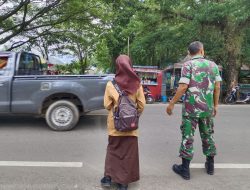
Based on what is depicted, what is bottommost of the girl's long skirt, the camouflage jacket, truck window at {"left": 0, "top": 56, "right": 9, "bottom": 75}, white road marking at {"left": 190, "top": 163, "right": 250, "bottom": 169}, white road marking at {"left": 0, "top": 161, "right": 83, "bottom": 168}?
white road marking at {"left": 0, "top": 161, "right": 83, "bottom": 168}

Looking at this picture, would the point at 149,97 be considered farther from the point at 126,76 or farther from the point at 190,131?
the point at 126,76

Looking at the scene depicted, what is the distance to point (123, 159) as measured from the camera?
433 cm

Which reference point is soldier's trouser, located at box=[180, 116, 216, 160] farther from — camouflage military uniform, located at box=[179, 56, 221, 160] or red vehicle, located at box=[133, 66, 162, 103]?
red vehicle, located at box=[133, 66, 162, 103]

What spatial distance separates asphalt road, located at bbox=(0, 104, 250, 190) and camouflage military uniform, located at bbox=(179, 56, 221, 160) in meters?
0.57

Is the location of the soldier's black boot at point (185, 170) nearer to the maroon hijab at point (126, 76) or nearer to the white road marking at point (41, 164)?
the maroon hijab at point (126, 76)

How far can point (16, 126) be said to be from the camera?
8.27m

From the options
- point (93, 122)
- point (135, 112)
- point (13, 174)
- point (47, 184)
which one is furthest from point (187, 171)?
point (93, 122)

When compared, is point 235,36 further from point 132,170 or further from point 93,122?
point 132,170

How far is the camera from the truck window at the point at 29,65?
8.27m

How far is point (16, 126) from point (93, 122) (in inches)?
70.5

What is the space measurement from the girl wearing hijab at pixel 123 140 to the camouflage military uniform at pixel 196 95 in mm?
737

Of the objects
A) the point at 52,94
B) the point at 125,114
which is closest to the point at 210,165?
the point at 125,114

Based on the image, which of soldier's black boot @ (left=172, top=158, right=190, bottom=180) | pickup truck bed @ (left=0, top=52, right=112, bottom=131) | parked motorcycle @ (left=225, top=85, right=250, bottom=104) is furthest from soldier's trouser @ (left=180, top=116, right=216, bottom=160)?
parked motorcycle @ (left=225, top=85, right=250, bottom=104)

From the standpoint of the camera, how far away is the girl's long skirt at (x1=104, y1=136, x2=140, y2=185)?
432 centimetres
